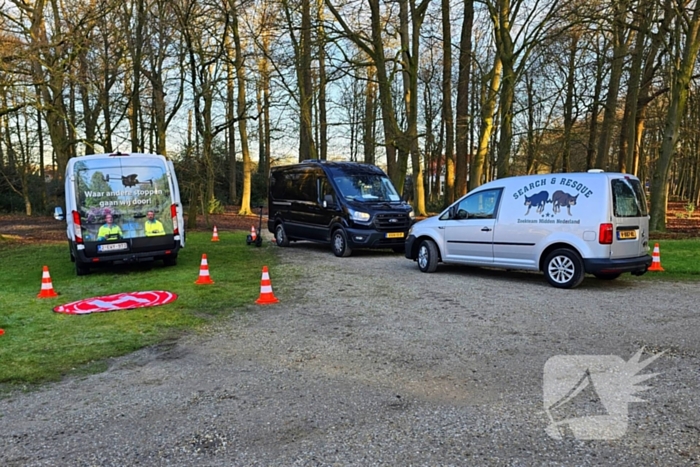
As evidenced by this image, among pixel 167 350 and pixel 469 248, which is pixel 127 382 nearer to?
pixel 167 350

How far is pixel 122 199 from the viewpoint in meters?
10.7

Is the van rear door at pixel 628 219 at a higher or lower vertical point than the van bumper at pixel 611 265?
higher

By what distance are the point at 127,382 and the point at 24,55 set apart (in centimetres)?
1231

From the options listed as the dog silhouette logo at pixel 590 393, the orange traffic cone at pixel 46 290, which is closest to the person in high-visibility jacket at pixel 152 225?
the orange traffic cone at pixel 46 290

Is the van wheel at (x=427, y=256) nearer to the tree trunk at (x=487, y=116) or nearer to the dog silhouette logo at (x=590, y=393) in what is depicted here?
the dog silhouette logo at (x=590, y=393)

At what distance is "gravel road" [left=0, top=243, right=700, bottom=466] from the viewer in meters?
3.28

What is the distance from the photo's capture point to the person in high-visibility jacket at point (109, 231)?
10.5m

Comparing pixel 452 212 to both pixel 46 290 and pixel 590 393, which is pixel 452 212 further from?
pixel 46 290

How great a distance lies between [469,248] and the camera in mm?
10047

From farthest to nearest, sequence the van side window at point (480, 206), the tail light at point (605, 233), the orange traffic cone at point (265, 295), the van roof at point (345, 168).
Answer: the van roof at point (345, 168), the van side window at point (480, 206), the tail light at point (605, 233), the orange traffic cone at point (265, 295)

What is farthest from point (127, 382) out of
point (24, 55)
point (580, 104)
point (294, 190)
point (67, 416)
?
point (580, 104)

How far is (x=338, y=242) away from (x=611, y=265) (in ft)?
22.3

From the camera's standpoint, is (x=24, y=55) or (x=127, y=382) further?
(x=24, y=55)

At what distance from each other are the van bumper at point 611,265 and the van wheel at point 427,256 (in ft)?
10.2
